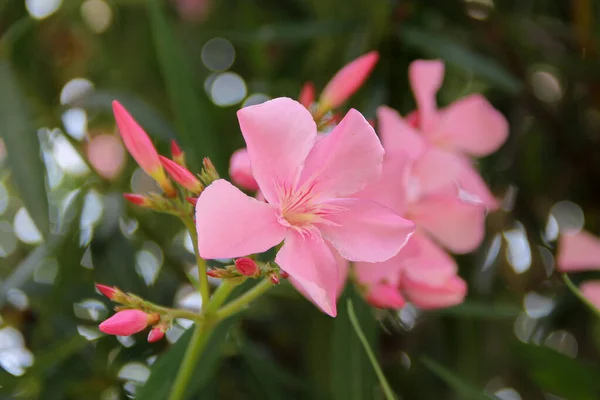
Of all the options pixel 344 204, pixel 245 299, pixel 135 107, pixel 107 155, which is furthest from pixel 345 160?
pixel 107 155

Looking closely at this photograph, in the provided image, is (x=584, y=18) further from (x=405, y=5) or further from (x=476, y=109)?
(x=476, y=109)

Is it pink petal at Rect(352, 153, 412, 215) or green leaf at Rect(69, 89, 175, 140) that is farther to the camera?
green leaf at Rect(69, 89, 175, 140)

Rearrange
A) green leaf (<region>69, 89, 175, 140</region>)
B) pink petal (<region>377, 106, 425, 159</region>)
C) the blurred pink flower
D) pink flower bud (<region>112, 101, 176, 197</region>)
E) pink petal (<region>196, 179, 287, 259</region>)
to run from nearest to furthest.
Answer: pink petal (<region>196, 179, 287, 259</region>) → pink flower bud (<region>112, 101, 176, 197</region>) → pink petal (<region>377, 106, 425, 159</region>) → green leaf (<region>69, 89, 175, 140</region>) → the blurred pink flower

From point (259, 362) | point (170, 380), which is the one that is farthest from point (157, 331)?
point (259, 362)

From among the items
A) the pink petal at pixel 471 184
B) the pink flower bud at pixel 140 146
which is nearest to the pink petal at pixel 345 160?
the pink flower bud at pixel 140 146

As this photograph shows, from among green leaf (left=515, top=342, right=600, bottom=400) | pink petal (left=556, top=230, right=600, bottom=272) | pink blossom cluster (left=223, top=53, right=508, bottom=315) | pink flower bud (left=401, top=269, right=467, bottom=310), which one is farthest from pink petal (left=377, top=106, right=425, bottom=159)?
pink petal (left=556, top=230, right=600, bottom=272)

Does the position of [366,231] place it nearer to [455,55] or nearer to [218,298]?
[218,298]

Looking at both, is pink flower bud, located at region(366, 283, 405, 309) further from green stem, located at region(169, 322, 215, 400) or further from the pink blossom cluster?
green stem, located at region(169, 322, 215, 400)
